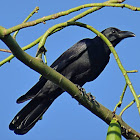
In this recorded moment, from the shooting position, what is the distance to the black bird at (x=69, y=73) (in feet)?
18.4

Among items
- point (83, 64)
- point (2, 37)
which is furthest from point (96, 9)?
point (83, 64)

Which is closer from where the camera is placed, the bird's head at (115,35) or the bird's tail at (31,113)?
the bird's tail at (31,113)

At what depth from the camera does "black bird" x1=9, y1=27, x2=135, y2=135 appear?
561cm

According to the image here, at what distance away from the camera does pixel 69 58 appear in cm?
577

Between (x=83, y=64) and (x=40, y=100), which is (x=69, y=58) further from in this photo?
(x=40, y=100)

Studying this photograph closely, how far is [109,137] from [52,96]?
11.1 feet

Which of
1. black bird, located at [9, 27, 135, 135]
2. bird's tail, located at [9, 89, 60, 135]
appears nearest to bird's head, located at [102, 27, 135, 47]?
black bird, located at [9, 27, 135, 135]

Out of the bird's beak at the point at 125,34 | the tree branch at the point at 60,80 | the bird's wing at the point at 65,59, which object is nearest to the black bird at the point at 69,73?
the bird's wing at the point at 65,59

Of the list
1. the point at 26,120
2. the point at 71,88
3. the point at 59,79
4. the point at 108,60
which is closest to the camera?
the point at 59,79


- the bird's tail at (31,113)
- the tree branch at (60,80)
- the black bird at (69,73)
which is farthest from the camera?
the black bird at (69,73)

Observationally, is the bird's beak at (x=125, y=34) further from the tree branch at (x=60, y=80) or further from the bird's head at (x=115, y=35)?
the tree branch at (x=60, y=80)

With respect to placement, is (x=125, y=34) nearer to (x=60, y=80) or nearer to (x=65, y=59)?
(x=65, y=59)

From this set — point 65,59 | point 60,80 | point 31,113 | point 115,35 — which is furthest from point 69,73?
point 60,80

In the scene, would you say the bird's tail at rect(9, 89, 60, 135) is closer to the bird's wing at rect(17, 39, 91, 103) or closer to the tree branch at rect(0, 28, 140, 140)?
the bird's wing at rect(17, 39, 91, 103)
